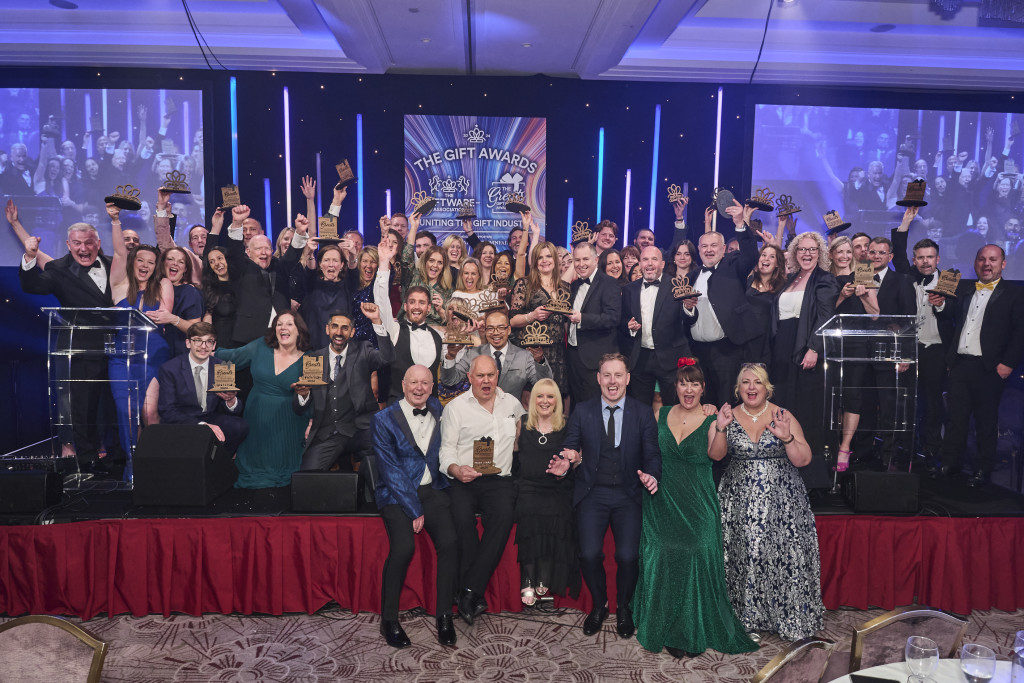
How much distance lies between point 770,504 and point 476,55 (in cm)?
530

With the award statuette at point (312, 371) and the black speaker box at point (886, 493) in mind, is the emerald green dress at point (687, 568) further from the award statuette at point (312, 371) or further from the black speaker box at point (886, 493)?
the award statuette at point (312, 371)

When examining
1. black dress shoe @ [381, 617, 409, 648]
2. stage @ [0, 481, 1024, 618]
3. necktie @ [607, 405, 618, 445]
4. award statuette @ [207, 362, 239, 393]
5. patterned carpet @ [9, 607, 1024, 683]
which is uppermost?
award statuette @ [207, 362, 239, 393]

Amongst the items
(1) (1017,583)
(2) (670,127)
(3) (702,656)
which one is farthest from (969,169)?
(3) (702,656)

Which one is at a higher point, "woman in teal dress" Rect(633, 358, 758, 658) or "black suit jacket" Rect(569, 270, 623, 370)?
"black suit jacket" Rect(569, 270, 623, 370)

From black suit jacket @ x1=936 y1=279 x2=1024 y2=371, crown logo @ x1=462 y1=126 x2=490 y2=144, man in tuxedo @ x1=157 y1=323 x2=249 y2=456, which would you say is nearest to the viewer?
man in tuxedo @ x1=157 y1=323 x2=249 y2=456

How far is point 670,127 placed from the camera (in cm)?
769

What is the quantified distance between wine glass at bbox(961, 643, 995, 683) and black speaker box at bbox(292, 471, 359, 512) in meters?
2.88

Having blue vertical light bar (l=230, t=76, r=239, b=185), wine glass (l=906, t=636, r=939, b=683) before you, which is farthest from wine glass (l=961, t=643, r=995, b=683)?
blue vertical light bar (l=230, t=76, r=239, b=185)

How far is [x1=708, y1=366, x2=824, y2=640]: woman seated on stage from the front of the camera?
138 inches

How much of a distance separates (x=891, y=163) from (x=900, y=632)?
22.5ft

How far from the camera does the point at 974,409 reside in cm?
524

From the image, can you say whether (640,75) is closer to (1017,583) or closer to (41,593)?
(1017,583)

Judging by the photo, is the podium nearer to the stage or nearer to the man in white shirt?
the stage

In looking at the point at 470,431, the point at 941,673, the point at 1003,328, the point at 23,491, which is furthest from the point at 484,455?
the point at 1003,328
